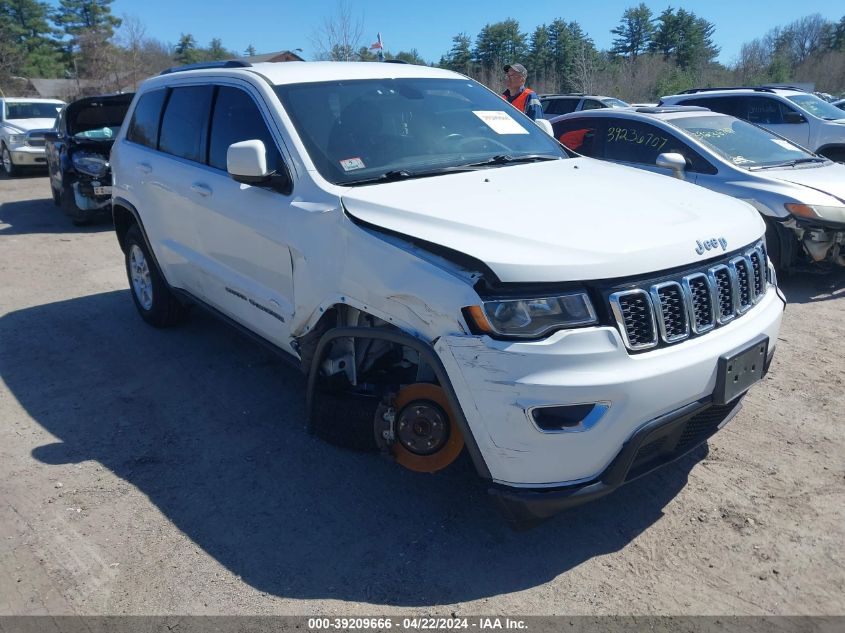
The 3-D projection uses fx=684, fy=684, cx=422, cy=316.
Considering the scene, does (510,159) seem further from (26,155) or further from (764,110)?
(26,155)

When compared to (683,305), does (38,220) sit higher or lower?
lower

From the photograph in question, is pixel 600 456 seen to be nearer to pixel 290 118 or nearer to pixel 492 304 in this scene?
pixel 492 304

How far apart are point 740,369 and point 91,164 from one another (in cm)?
980

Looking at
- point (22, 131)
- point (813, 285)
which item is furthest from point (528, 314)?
point (22, 131)

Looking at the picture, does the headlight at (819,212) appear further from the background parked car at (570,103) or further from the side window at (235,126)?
the background parked car at (570,103)

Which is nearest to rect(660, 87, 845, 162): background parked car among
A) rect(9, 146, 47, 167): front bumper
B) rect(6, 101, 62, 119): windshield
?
rect(9, 146, 47, 167): front bumper

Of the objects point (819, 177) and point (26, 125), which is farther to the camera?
point (26, 125)

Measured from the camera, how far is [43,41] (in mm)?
63656

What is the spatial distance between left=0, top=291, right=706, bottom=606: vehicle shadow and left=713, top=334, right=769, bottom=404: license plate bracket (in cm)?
70

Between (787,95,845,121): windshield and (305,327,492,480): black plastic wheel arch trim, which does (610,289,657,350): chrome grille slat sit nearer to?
(305,327,492,480): black plastic wheel arch trim

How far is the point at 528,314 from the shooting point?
254cm

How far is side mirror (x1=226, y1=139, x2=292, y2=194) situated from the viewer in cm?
337

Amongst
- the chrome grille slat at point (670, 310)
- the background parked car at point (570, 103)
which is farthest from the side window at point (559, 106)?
the chrome grille slat at point (670, 310)

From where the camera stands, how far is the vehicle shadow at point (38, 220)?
1031cm
